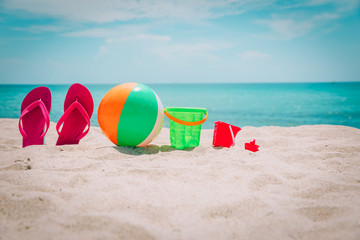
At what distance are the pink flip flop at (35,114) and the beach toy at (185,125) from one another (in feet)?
6.88

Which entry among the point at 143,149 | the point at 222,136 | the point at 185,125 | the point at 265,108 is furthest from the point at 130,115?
the point at 265,108

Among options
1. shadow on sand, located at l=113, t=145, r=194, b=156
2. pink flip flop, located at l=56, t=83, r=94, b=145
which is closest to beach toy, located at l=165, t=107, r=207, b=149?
shadow on sand, located at l=113, t=145, r=194, b=156

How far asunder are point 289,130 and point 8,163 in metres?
5.18

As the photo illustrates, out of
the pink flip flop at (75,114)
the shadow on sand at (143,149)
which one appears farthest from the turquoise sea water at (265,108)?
the shadow on sand at (143,149)

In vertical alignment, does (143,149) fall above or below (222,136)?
below

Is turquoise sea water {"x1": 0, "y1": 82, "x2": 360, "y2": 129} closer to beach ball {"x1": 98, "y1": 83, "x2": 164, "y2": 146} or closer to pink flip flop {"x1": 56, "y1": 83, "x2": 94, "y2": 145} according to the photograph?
pink flip flop {"x1": 56, "y1": 83, "x2": 94, "y2": 145}

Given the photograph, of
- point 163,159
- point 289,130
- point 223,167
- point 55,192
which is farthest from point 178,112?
point 289,130

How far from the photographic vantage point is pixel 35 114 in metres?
4.31

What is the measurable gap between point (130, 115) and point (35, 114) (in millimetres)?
1991

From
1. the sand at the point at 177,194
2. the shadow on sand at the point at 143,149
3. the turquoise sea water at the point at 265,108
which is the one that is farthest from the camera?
the turquoise sea water at the point at 265,108

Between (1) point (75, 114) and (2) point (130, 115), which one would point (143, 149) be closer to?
(2) point (130, 115)

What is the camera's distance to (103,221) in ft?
5.82

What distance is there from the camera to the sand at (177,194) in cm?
173

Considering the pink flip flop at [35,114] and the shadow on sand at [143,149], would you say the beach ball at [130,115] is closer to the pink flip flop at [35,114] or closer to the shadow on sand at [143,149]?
the shadow on sand at [143,149]
